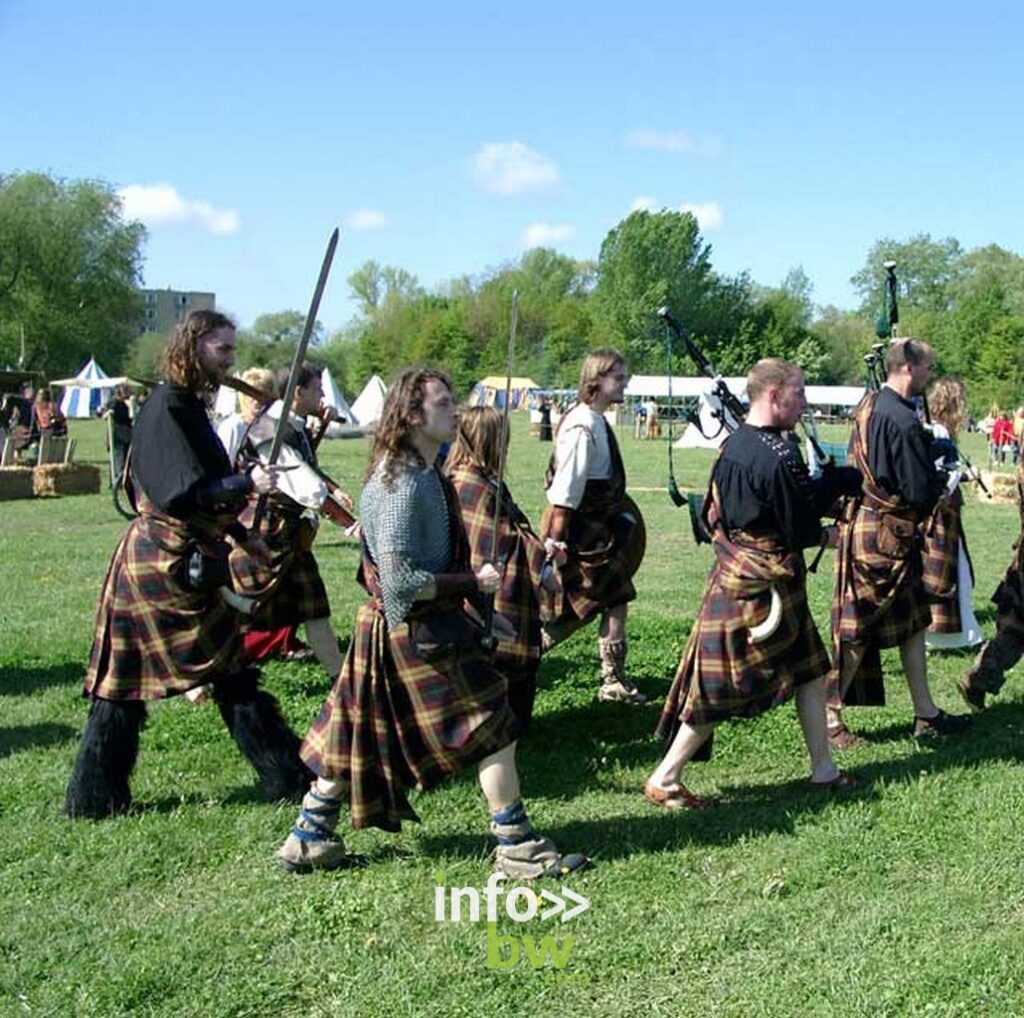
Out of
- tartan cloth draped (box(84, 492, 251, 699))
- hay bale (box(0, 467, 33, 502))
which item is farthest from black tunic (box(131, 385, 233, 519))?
hay bale (box(0, 467, 33, 502))

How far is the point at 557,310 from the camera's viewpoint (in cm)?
8344

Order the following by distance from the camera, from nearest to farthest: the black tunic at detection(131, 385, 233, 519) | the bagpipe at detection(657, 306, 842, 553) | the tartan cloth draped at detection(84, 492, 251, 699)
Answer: the black tunic at detection(131, 385, 233, 519)
the tartan cloth draped at detection(84, 492, 251, 699)
the bagpipe at detection(657, 306, 842, 553)

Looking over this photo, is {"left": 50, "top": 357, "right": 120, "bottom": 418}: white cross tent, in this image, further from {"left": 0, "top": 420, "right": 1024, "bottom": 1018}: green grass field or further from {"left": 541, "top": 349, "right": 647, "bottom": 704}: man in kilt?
{"left": 0, "top": 420, "right": 1024, "bottom": 1018}: green grass field

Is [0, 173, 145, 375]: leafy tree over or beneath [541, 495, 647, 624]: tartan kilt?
over

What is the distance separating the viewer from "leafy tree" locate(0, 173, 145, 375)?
64.9 metres

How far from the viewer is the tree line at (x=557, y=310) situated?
215 feet

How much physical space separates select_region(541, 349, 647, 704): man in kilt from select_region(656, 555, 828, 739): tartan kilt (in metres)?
1.36

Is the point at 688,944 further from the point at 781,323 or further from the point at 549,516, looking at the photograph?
the point at 781,323

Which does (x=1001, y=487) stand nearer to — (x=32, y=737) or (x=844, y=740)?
(x=844, y=740)

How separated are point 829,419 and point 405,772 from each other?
56754 millimetres

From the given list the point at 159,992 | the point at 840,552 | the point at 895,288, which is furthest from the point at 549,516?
the point at 159,992

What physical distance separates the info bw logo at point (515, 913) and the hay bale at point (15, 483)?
57.8 ft

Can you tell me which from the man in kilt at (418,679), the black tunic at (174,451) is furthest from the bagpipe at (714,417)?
the black tunic at (174,451)

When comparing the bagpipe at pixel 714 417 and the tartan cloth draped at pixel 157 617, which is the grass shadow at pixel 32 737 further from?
the bagpipe at pixel 714 417
